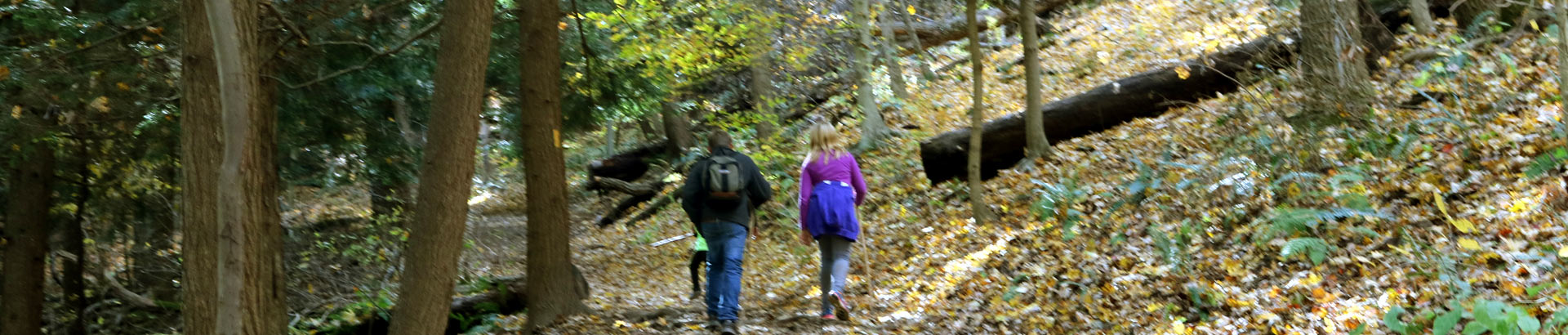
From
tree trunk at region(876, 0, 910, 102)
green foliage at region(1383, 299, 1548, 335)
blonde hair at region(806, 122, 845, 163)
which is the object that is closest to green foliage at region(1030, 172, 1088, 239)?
blonde hair at region(806, 122, 845, 163)

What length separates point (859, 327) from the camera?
317 inches

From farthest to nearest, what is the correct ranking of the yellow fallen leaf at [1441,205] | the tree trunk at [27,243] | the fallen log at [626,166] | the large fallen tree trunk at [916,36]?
the fallen log at [626,166], the large fallen tree trunk at [916,36], the tree trunk at [27,243], the yellow fallen leaf at [1441,205]

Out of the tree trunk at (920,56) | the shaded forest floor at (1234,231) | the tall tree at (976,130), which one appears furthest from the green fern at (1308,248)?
the tree trunk at (920,56)

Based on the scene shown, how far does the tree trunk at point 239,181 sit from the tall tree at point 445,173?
0.87 meters

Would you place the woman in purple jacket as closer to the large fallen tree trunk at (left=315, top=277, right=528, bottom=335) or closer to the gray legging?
the gray legging

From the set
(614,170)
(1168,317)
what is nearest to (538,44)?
(1168,317)

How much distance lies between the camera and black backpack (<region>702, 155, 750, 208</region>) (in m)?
7.63

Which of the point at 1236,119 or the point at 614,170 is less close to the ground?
the point at 1236,119

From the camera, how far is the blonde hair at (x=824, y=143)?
794 centimetres

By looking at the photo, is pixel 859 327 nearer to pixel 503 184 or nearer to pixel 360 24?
pixel 360 24

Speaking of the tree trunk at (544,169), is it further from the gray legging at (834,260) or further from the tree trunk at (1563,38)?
the tree trunk at (1563,38)

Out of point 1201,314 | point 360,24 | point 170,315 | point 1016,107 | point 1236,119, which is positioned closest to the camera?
point 1201,314

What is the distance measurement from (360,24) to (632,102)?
10.5 ft

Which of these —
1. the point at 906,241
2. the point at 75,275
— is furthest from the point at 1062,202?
the point at 75,275
